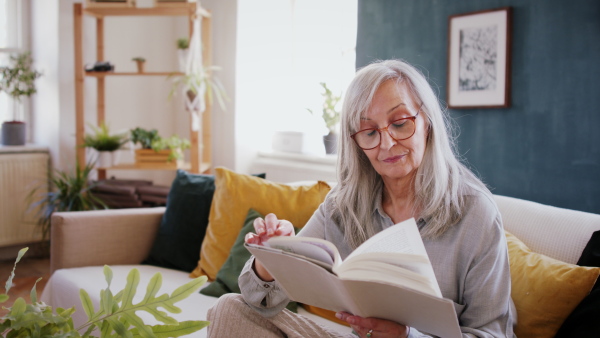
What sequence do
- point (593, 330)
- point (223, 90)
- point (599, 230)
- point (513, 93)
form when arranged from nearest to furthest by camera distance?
point (593, 330)
point (599, 230)
point (513, 93)
point (223, 90)

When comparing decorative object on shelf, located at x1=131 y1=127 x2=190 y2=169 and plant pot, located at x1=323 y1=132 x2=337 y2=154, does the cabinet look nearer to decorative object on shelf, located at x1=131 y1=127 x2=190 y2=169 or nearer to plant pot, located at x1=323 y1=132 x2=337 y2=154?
decorative object on shelf, located at x1=131 y1=127 x2=190 y2=169

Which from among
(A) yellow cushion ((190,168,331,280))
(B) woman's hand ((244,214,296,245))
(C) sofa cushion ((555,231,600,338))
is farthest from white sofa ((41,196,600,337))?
(B) woman's hand ((244,214,296,245))

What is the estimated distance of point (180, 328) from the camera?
0.96 metres

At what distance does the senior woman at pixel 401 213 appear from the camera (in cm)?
134

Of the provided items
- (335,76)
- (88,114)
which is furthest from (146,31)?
(335,76)

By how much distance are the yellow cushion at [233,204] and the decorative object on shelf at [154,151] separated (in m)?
1.41

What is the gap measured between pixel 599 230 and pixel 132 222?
1883 millimetres

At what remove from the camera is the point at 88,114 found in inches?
172

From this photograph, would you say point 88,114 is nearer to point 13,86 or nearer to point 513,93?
point 13,86

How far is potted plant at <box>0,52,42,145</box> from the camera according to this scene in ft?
14.1

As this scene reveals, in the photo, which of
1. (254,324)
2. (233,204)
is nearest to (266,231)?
(254,324)

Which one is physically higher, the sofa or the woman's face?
the woman's face

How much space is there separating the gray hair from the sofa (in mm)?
306

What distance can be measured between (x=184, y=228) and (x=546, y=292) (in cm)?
159
